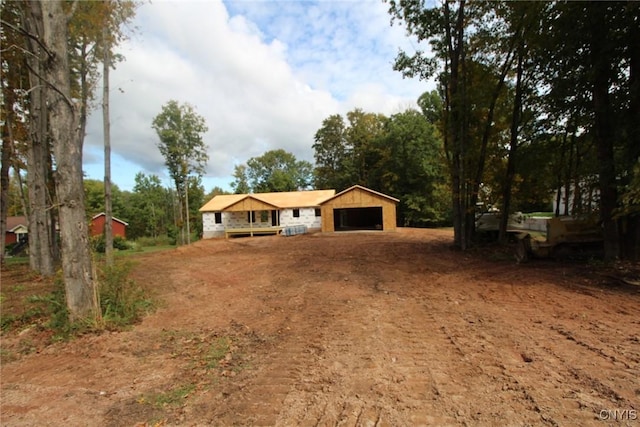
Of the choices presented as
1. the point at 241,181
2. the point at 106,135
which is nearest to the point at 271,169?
the point at 241,181

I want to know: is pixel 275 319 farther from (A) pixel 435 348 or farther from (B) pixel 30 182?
(B) pixel 30 182

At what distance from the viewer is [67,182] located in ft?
16.4

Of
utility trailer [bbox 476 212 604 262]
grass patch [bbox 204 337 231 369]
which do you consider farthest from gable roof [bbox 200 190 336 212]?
grass patch [bbox 204 337 231 369]

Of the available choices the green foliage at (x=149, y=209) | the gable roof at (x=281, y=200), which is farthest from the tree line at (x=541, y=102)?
the green foliage at (x=149, y=209)

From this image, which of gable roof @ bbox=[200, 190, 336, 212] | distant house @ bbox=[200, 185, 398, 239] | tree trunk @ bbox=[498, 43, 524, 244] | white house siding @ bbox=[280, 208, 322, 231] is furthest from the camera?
white house siding @ bbox=[280, 208, 322, 231]

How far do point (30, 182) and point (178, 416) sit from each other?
12583 mm

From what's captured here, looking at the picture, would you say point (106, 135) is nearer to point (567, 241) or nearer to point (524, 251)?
point (524, 251)

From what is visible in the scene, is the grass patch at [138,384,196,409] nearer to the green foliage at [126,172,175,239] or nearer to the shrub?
the shrub

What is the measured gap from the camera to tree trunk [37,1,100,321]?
4977mm

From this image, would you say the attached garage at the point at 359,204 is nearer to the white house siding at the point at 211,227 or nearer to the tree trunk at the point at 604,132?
the white house siding at the point at 211,227

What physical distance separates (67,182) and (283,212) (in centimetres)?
2441

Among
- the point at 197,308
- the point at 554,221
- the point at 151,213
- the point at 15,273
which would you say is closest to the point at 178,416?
the point at 197,308

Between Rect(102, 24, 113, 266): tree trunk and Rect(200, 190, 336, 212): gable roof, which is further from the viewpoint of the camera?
Rect(200, 190, 336, 212): gable roof

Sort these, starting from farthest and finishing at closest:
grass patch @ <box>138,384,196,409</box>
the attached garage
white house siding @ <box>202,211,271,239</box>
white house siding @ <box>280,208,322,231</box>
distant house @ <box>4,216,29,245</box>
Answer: distant house @ <box>4,216,29,245</box> < white house siding @ <box>202,211,271,239</box> < white house siding @ <box>280,208,322,231</box> < the attached garage < grass patch @ <box>138,384,196,409</box>
